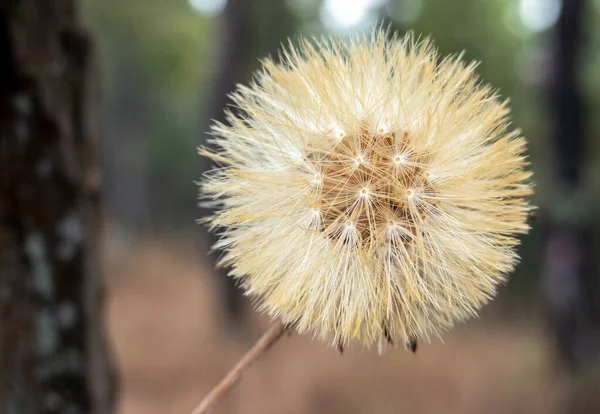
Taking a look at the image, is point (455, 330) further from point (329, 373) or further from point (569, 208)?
point (569, 208)

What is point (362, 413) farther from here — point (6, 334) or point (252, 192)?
point (252, 192)

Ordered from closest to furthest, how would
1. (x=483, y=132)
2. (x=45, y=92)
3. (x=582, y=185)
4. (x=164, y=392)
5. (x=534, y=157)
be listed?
(x=483, y=132)
(x=45, y=92)
(x=582, y=185)
(x=164, y=392)
(x=534, y=157)

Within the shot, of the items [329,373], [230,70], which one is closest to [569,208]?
[329,373]

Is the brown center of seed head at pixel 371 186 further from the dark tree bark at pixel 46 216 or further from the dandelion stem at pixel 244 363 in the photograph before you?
the dark tree bark at pixel 46 216

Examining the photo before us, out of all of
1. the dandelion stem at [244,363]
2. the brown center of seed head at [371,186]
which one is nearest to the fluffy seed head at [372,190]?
the brown center of seed head at [371,186]

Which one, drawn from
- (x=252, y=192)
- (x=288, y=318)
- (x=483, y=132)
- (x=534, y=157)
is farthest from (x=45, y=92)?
(x=534, y=157)

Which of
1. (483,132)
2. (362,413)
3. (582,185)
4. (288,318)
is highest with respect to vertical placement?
(483,132)
